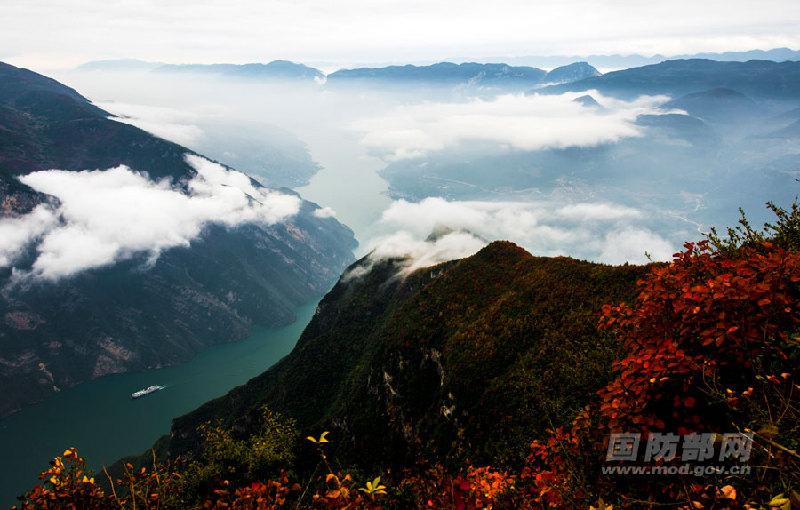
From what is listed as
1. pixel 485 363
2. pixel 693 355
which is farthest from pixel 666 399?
pixel 485 363

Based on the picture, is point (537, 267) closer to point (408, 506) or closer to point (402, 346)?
point (402, 346)

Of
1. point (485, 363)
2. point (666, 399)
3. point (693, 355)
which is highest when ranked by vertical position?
point (693, 355)

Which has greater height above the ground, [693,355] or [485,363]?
[693,355]

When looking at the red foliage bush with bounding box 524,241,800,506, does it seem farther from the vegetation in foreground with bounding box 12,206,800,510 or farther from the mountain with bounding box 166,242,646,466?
the mountain with bounding box 166,242,646,466

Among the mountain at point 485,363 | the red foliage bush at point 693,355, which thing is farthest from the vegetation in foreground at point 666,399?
the mountain at point 485,363

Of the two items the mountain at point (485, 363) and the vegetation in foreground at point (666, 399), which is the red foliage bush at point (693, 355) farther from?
the mountain at point (485, 363)

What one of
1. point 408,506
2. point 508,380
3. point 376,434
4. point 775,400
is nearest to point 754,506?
point 775,400

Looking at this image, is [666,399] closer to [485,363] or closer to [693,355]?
[693,355]

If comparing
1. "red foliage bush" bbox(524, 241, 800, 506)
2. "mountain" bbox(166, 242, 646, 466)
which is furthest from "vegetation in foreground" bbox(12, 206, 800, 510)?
"mountain" bbox(166, 242, 646, 466)
